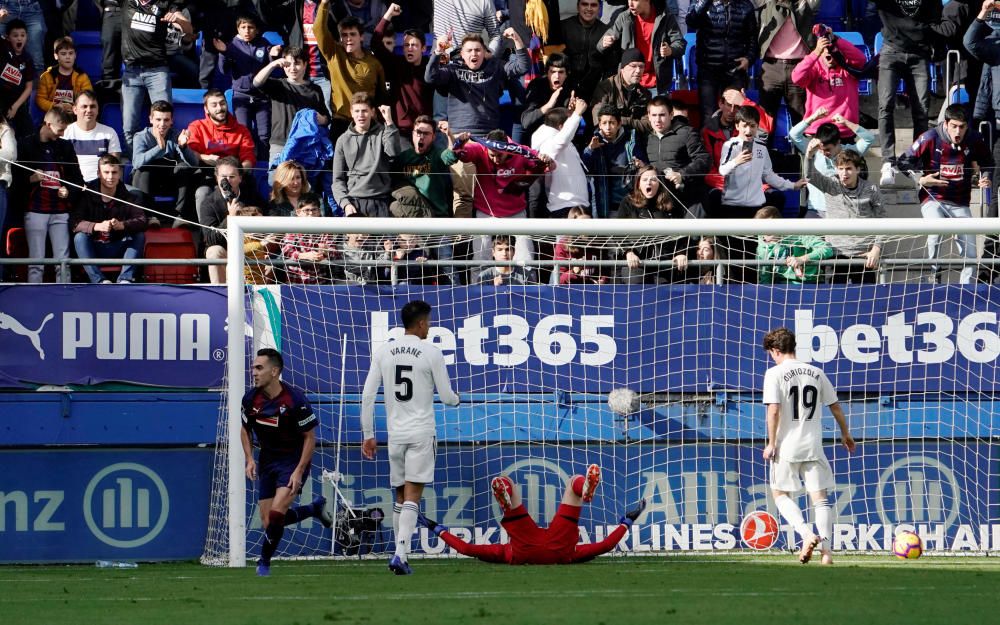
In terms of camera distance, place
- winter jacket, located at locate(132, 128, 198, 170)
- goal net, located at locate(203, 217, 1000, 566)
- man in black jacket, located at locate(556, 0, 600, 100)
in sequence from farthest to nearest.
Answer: man in black jacket, located at locate(556, 0, 600, 100) < winter jacket, located at locate(132, 128, 198, 170) < goal net, located at locate(203, 217, 1000, 566)

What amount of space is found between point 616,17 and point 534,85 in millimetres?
1447

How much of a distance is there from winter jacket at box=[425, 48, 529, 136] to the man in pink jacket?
128 inches

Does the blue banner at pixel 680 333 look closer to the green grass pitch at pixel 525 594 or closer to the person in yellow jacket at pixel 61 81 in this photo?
the green grass pitch at pixel 525 594

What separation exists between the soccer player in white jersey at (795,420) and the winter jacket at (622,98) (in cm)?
440

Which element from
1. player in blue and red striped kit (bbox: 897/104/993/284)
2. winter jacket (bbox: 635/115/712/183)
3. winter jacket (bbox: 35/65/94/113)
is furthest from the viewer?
winter jacket (bbox: 35/65/94/113)

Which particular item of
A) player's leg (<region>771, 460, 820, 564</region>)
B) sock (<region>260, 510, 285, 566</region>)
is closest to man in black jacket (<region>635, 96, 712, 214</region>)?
player's leg (<region>771, 460, 820, 564</region>)

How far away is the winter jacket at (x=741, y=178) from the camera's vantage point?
527 inches

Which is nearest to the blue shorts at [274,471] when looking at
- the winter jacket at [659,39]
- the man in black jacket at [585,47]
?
the man in black jacket at [585,47]

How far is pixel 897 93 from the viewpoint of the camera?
50.8 feet

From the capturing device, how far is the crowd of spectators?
12.3 metres

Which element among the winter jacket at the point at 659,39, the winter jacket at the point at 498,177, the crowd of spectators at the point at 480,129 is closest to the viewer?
the crowd of spectators at the point at 480,129

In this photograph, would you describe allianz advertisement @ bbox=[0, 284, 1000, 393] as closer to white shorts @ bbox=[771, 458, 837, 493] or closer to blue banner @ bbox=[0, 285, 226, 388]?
blue banner @ bbox=[0, 285, 226, 388]

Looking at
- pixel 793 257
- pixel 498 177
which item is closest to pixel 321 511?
pixel 498 177

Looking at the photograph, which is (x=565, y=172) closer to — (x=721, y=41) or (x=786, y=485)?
(x=721, y=41)
